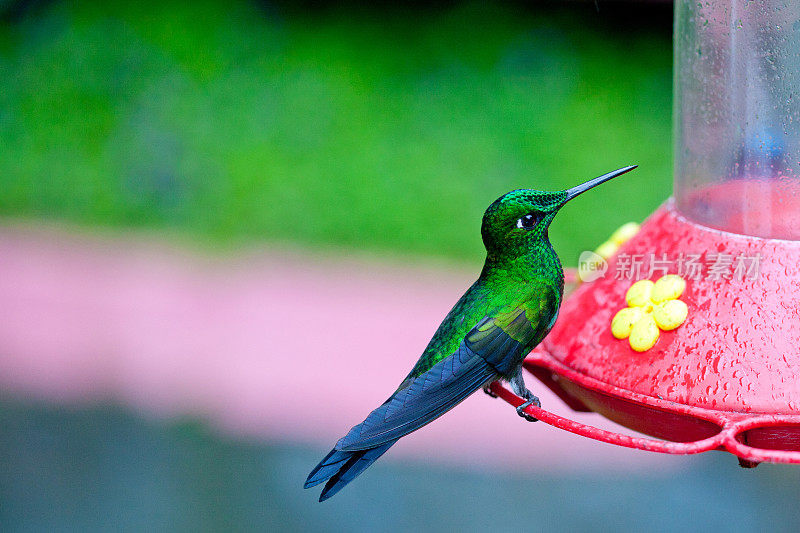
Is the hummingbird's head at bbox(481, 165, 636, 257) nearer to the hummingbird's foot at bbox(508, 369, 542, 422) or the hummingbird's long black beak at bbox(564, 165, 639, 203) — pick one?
the hummingbird's long black beak at bbox(564, 165, 639, 203)

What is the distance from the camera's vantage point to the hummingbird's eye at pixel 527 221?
1.84 m

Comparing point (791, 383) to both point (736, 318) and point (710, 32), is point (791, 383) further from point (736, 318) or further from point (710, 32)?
point (710, 32)

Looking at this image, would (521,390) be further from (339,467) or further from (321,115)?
(321,115)

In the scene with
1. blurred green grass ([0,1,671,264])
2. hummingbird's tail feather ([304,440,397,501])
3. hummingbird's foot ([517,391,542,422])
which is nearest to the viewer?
hummingbird's tail feather ([304,440,397,501])

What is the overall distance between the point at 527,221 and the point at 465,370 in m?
0.30

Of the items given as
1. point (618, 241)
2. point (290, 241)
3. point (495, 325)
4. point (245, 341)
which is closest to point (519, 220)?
point (495, 325)

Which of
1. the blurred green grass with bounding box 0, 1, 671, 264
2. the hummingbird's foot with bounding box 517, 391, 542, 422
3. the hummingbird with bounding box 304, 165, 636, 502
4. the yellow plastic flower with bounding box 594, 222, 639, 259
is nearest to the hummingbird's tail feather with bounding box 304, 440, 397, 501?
the hummingbird with bounding box 304, 165, 636, 502

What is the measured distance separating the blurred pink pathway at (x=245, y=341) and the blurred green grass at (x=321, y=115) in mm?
369

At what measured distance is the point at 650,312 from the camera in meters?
1.83

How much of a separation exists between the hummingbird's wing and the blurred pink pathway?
2.76m

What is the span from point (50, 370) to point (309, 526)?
1.99 meters

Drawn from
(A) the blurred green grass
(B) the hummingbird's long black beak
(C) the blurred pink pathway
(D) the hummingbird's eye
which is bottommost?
(C) the blurred pink pathway

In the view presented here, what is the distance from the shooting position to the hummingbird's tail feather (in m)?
1.62

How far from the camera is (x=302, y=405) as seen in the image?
17.9ft
